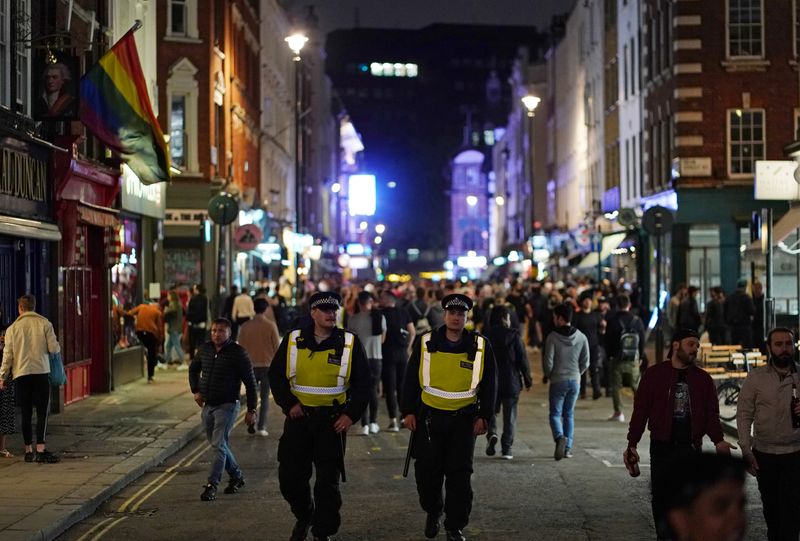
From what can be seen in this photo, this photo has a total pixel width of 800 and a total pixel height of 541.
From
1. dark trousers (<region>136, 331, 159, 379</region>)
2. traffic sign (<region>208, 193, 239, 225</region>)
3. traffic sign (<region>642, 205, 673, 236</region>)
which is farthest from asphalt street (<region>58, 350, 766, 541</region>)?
traffic sign (<region>208, 193, 239, 225</region>)

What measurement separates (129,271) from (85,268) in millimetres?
4282

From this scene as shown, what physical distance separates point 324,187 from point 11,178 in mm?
77412

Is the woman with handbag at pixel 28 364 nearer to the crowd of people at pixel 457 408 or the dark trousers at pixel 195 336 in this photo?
the crowd of people at pixel 457 408

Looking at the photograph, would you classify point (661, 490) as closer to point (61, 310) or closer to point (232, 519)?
point (232, 519)

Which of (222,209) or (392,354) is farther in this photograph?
(222,209)

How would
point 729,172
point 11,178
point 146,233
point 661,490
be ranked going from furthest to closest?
point 729,172 < point 146,233 < point 11,178 < point 661,490

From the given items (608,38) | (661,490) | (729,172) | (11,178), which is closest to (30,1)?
(11,178)

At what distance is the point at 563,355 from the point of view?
54.4 ft

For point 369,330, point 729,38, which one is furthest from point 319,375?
point 729,38

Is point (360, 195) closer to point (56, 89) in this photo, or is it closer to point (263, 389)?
point (56, 89)

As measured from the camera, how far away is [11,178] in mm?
19453

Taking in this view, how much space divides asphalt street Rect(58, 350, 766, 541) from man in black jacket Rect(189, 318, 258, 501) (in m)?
0.39

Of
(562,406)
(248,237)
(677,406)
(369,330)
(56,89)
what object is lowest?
(562,406)

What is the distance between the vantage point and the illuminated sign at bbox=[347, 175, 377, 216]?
454 ft
